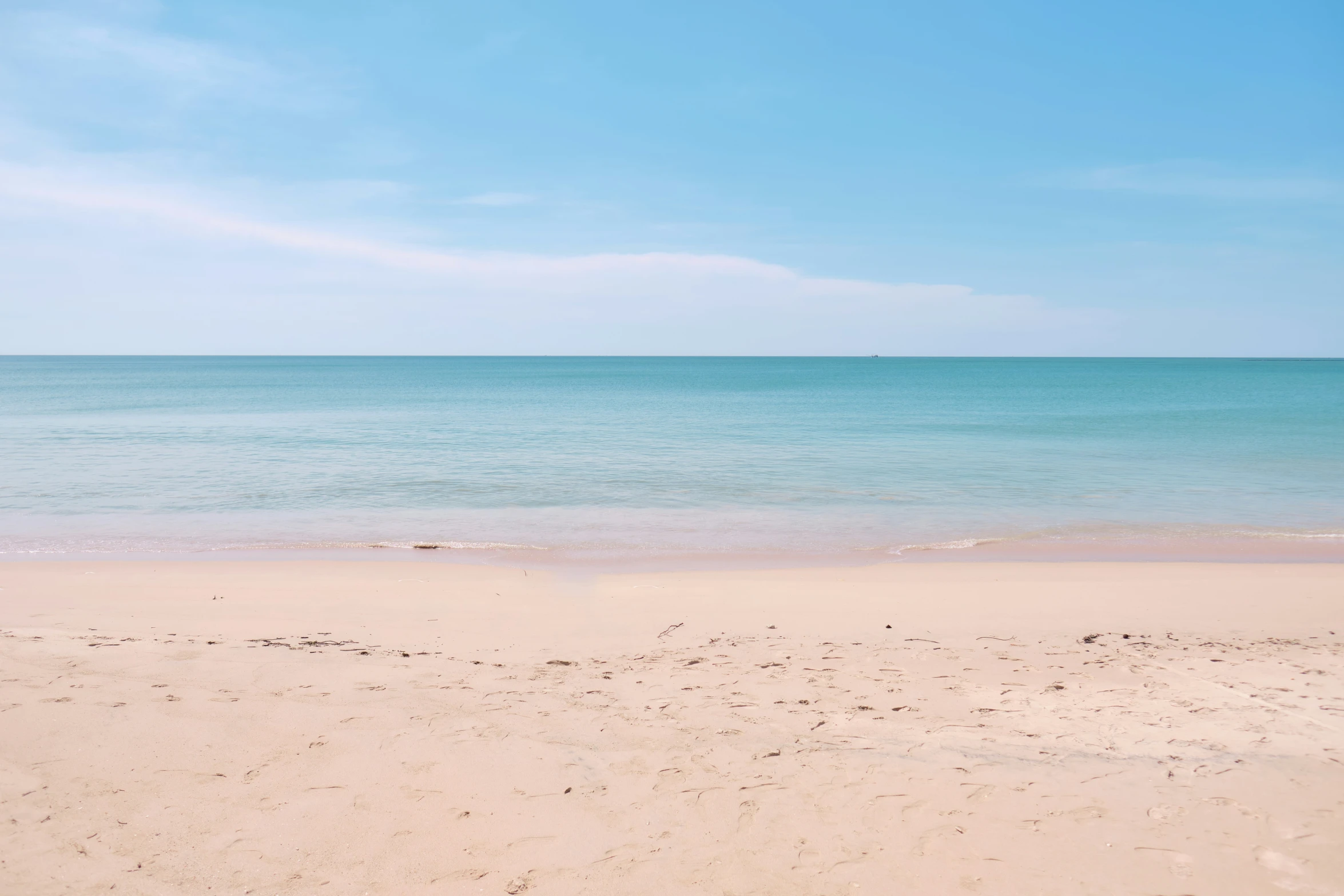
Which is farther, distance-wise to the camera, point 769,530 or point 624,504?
point 624,504

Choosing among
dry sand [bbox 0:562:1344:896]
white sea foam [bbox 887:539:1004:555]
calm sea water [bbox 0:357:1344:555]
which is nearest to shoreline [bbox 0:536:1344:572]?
white sea foam [bbox 887:539:1004:555]

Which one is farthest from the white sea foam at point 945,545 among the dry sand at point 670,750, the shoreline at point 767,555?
the dry sand at point 670,750

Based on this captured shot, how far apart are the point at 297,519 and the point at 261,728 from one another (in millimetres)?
11243

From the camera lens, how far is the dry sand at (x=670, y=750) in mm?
4086

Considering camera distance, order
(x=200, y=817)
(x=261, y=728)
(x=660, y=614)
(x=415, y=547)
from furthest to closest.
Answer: (x=415, y=547) < (x=660, y=614) < (x=261, y=728) < (x=200, y=817)

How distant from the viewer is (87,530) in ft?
48.0

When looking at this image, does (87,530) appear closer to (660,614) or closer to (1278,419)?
(660,614)

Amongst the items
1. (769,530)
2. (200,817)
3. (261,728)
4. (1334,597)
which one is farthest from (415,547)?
(1334,597)

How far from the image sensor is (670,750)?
5375 mm

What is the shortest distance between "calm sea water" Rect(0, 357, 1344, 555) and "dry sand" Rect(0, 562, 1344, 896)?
554cm

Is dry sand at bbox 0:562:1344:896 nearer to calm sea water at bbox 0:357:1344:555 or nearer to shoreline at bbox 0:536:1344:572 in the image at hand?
shoreline at bbox 0:536:1344:572

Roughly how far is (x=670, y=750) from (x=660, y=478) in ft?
53.0

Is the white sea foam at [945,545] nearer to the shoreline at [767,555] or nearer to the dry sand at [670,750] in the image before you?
the shoreline at [767,555]

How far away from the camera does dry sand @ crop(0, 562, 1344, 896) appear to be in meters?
4.09
